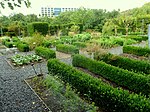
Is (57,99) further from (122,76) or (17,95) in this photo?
(122,76)

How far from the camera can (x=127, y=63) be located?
976 centimetres

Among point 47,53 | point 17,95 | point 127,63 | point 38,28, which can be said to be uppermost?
point 38,28

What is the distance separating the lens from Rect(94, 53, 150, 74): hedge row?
9.05 meters

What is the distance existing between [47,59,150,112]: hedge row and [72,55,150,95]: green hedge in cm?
148

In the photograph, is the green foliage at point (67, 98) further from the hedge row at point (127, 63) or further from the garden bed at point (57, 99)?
the hedge row at point (127, 63)

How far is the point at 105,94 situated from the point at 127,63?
4.50 meters

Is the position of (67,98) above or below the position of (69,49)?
below

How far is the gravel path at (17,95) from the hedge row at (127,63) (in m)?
3.36

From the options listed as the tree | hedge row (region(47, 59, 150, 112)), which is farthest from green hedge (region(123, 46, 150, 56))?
the tree

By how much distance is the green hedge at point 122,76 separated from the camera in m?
6.86

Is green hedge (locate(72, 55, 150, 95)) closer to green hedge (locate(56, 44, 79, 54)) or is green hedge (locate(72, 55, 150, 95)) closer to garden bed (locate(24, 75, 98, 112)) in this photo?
garden bed (locate(24, 75, 98, 112))

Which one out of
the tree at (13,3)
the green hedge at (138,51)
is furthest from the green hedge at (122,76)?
the green hedge at (138,51)

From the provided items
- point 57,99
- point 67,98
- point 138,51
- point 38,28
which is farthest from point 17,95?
point 38,28

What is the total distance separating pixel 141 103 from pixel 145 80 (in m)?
2.24
